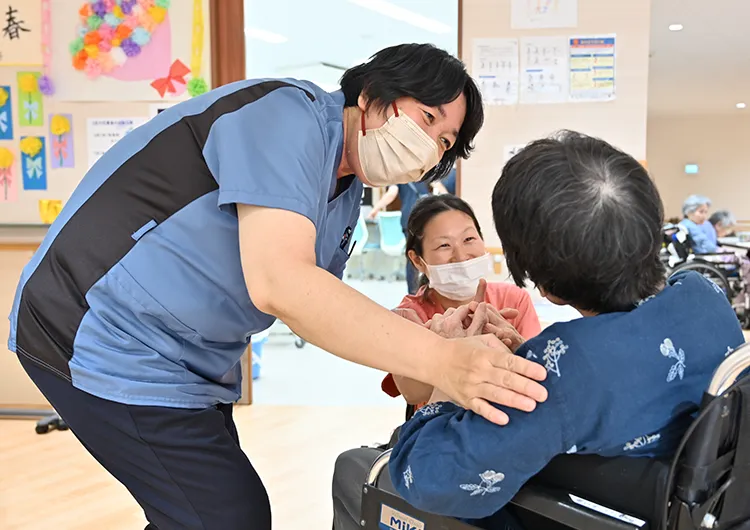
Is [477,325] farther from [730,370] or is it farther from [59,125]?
[59,125]

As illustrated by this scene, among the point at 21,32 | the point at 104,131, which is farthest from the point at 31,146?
the point at 21,32

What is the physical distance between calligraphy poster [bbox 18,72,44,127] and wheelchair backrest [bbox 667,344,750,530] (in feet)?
11.1


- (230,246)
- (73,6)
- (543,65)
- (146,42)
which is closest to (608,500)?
(230,246)

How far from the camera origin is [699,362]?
2.74 feet

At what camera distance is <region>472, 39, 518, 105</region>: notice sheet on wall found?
313 cm

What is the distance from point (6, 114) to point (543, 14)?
2602mm

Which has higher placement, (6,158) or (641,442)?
(6,158)

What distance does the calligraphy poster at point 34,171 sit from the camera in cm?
337

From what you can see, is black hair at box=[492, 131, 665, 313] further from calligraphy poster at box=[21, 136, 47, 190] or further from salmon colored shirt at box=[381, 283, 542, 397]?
calligraphy poster at box=[21, 136, 47, 190]

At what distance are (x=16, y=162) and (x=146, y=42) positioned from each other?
0.88m

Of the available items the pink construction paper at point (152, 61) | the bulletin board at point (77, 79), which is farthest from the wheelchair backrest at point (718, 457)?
the pink construction paper at point (152, 61)

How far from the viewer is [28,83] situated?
3324 millimetres

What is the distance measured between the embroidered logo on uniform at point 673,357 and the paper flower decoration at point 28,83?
10.9ft

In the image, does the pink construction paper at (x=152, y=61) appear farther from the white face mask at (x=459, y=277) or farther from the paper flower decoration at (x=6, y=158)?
the white face mask at (x=459, y=277)
